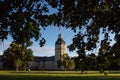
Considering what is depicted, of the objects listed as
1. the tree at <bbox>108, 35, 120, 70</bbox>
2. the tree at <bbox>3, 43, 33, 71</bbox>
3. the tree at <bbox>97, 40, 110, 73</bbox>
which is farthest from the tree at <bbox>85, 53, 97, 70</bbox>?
the tree at <bbox>3, 43, 33, 71</bbox>

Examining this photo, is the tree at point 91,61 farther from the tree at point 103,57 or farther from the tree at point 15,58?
the tree at point 15,58

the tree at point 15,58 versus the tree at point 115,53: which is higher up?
the tree at point 15,58

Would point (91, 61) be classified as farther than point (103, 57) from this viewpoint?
No

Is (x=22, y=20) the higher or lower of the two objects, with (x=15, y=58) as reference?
lower

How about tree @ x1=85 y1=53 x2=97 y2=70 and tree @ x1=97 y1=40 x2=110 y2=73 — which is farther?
tree @ x1=97 y1=40 x2=110 y2=73

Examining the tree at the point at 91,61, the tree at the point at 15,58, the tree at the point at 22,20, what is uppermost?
the tree at the point at 15,58

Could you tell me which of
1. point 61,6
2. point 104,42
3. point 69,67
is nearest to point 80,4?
point 61,6

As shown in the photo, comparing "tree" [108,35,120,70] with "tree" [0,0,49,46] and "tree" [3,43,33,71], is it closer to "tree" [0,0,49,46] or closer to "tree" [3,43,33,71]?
"tree" [0,0,49,46]

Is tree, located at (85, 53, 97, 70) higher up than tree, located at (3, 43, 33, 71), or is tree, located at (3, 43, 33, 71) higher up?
tree, located at (3, 43, 33, 71)

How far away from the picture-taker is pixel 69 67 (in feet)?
483

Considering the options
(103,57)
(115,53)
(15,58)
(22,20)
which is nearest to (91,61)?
(103,57)

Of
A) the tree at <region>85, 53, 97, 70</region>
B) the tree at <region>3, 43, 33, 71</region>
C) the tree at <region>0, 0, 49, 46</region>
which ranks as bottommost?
the tree at <region>85, 53, 97, 70</region>

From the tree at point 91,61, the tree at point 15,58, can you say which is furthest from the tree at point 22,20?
the tree at point 15,58

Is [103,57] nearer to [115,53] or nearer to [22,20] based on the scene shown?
[115,53]
